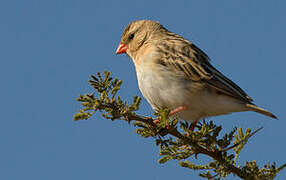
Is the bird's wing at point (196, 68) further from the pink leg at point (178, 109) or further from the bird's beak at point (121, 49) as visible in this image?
the bird's beak at point (121, 49)

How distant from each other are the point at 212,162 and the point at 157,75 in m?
1.86

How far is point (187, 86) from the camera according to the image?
5242 mm

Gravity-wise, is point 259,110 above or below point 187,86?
below

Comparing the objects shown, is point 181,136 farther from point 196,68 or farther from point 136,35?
point 136,35

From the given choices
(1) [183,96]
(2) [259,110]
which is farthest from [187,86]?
(2) [259,110]

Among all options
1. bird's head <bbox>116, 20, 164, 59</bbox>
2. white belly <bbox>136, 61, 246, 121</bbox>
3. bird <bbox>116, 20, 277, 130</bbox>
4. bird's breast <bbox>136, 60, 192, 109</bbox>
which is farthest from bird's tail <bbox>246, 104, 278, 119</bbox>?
bird's head <bbox>116, 20, 164, 59</bbox>

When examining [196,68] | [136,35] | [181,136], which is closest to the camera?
[181,136]

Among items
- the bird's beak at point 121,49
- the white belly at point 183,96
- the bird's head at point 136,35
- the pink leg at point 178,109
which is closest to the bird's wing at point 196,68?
the white belly at point 183,96

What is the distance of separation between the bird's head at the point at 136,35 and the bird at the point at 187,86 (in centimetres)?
85

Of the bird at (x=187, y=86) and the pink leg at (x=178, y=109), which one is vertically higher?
the bird at (x=187, y=86)

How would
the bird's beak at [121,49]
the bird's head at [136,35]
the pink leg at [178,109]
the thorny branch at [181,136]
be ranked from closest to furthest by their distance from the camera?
1. the thorny branch at [181,136]
2. the pink leg at [178,109]
3. the bird's head at [136,35]
4. the bird's beak at [121,49]

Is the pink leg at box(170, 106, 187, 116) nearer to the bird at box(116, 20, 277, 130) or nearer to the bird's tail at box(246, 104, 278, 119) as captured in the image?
the bird at box(116, 20, 277, 130)

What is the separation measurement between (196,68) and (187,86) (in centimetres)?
39

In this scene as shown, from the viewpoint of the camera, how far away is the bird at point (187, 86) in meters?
5.23
